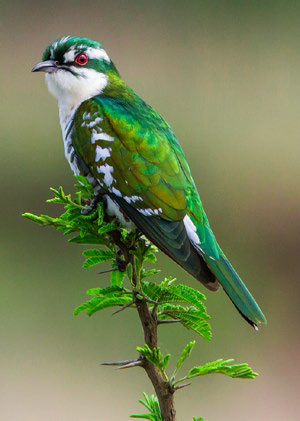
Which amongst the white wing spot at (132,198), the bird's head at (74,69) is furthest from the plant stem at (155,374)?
the bird's head at (74,69)

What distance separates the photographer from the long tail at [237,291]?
1.91 metres

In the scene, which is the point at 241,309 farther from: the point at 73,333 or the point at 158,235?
the point at 73,333

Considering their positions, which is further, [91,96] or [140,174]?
[91,96]

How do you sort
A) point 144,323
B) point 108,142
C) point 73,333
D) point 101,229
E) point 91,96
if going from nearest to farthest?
point 144,323 < point 101,229 < point 108,142 < point 91,96 < point 73,333

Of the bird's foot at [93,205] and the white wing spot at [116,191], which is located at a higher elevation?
the white wing spot at [116,191]

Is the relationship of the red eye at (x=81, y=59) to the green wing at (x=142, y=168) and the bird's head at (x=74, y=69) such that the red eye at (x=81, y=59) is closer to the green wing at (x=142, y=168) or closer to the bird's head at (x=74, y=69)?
the bird's head at (x=74, y=69)

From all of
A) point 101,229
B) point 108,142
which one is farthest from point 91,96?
point 101,229

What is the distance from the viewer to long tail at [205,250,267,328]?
1.91 m

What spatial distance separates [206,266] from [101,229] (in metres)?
0.41

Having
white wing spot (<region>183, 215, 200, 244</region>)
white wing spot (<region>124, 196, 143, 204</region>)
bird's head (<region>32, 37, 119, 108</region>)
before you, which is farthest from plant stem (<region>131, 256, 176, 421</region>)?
bird's head (<region>32, 37, 119, 108</region>)

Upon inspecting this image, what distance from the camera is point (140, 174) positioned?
2443 millimetres

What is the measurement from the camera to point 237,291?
201 centimetres

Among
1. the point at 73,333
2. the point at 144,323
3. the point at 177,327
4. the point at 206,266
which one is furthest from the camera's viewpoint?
the point at 73,333

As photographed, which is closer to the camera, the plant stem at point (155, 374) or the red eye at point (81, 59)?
the plant stem at point (155, 374)
